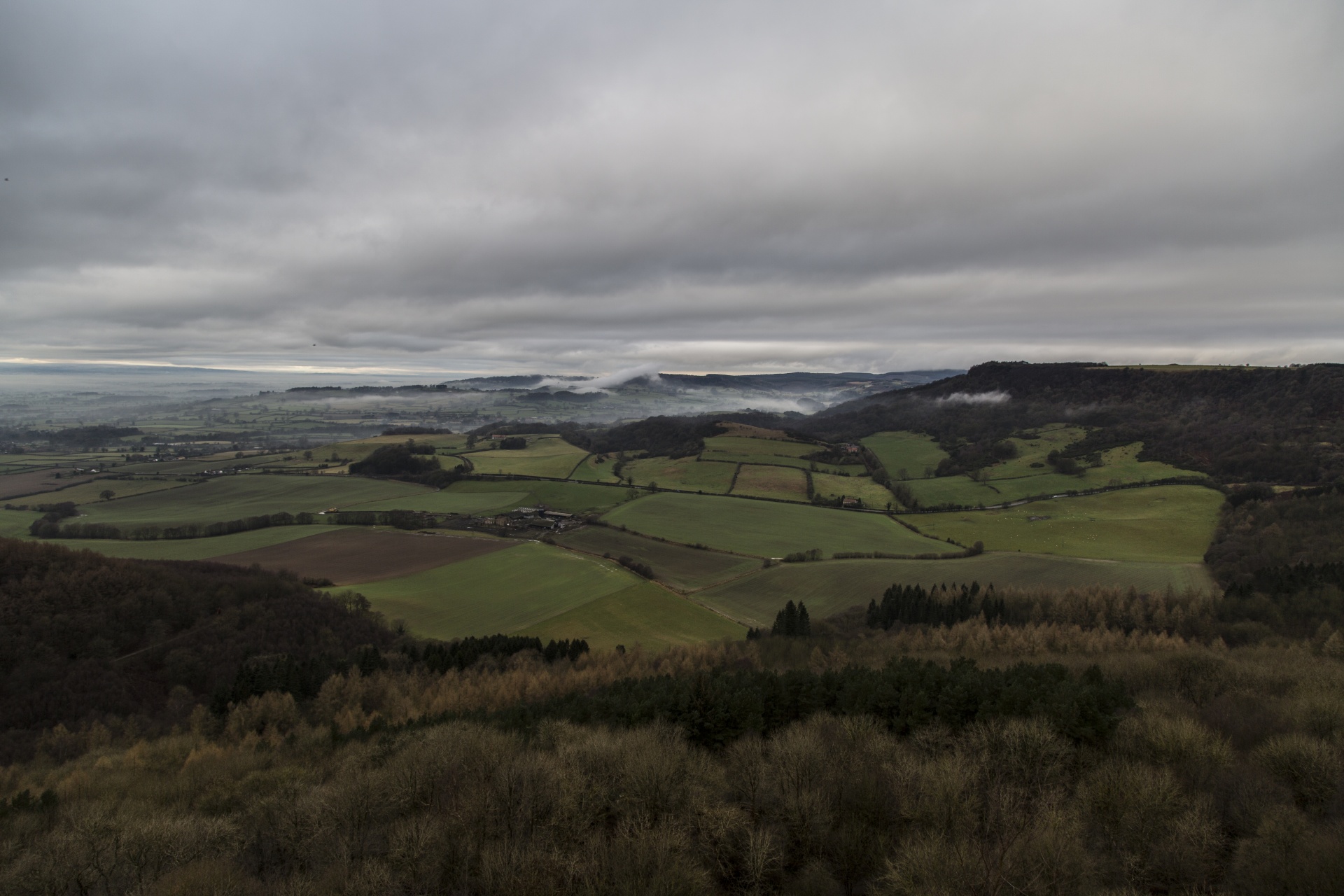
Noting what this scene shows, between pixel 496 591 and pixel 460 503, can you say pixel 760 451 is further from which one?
pixel 496 591

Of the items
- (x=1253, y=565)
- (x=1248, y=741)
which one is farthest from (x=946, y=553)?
(x=1248, y=741)

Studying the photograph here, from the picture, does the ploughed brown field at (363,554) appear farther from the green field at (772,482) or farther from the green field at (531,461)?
the green field at (772,482)

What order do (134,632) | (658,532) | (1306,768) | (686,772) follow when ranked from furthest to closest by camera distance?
(658,532) → (134,632) → (686,772) → (1306,768)

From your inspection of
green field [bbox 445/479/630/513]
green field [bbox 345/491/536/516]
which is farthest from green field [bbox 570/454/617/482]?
green field [bbox 345/491/536/516]

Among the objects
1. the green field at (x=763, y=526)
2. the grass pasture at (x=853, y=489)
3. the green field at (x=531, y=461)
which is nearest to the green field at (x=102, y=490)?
the green field at (x=531, y=461)

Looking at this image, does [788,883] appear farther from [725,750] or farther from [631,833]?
[725,750]

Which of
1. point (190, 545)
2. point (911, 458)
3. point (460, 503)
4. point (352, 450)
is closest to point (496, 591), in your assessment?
point (460, 503)
